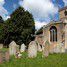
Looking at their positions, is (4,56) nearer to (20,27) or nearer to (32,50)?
(32,50)

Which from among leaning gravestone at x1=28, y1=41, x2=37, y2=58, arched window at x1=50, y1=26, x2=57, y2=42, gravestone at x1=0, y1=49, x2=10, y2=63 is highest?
arched window at x1=50, y1=26, x2=57, y2=42

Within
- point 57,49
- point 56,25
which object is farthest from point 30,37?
point 57,49

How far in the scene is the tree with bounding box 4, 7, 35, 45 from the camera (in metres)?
59.0

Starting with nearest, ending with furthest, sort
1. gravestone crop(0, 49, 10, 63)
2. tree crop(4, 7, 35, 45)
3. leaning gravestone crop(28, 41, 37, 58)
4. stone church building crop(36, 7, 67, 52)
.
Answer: gravestone crop(0, 49, 10, 63) → leaning gravestone crop(28, 41, 37, 58) → stone church building crop(36, 7, 67, 52) → tree crop(4, 7, 35, 45)

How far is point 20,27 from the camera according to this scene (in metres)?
60.9

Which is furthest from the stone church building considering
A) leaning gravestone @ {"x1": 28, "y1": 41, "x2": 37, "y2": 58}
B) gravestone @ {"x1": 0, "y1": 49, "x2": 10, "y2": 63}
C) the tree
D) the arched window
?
gravestone @ {"x1": 0, "y1": 49, "x2": 10, "y2": 63}

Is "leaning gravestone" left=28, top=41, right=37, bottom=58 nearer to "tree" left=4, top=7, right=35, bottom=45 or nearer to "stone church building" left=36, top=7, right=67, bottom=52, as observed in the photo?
"stone church building" left=36, top=7, right=67, bottom=52

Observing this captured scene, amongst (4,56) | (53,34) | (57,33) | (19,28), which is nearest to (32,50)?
(4,56)

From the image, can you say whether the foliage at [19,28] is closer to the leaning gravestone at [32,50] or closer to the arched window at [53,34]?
the arched window at [53,34]

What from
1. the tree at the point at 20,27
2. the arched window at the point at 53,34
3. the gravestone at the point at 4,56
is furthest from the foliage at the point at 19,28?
the gravestone at the point at 4,56

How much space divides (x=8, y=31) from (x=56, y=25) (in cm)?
1706

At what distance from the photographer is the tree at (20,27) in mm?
58969

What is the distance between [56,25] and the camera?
46.9m

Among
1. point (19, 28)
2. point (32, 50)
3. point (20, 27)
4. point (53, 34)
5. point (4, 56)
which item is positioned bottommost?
point (4, 56)
